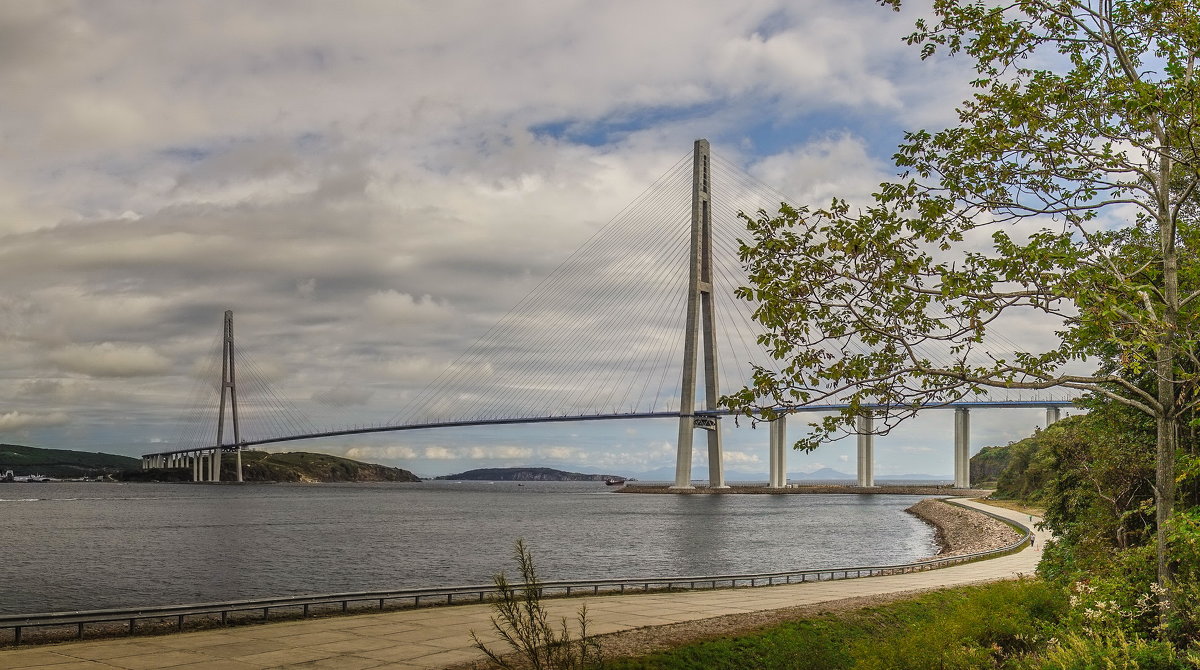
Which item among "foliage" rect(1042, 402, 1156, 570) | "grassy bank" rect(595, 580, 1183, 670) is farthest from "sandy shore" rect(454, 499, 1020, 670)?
"foliage" rect(1042, 402, 1156, 570)

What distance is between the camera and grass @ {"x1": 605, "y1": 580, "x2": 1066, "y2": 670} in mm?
14054

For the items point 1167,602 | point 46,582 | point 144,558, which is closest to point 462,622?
point 1167,602

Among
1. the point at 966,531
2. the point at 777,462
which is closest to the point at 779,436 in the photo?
the point at 777,462

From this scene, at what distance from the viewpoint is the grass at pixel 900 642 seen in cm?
1405

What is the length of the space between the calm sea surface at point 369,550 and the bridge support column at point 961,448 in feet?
242

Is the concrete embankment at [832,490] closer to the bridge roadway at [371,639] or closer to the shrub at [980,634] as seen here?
the bridge roadway at [371,639]

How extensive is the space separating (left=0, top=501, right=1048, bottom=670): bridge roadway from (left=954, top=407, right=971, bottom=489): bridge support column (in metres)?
144

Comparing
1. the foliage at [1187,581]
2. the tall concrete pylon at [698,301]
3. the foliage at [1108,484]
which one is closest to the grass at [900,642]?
the foliage at [1108,484]

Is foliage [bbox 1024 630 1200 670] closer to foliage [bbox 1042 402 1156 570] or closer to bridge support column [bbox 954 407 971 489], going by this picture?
foliage [bbox 1042 402 1156 570]

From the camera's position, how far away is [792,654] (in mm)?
16859

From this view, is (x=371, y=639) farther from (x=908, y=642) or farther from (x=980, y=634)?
(x=980, y=634)

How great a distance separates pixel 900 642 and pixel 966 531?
5291 cm

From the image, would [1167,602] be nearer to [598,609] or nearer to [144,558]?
[598,609]

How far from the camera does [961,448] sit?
16338 centimetres
